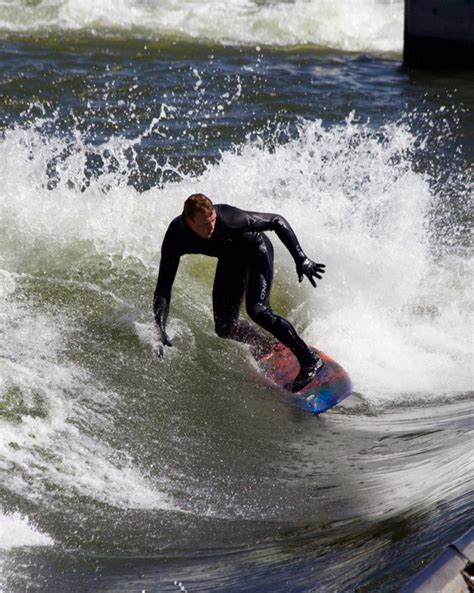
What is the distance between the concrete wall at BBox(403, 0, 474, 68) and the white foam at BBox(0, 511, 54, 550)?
12461 millimetres

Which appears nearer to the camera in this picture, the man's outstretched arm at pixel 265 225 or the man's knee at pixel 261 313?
the man's outstretched arm at pixel 265 225

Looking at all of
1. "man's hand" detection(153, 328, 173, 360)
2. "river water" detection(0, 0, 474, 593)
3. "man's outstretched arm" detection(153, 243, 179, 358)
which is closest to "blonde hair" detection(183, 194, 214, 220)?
"man's outstretched arm" detection(153, 243, 179, 358)

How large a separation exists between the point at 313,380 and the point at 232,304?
2.88ft

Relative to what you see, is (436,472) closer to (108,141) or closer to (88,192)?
(88,192)

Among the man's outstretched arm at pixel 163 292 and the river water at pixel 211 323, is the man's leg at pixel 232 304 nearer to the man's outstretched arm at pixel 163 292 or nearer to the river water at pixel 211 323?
the river water at pixel 211 323

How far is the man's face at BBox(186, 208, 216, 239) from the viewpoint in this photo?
6146 mm

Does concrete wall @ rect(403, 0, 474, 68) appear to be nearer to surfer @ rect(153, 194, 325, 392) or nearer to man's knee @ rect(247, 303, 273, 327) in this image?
surfer @ rect(153, 194, 325, 392)

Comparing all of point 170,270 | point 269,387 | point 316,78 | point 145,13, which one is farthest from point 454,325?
point 145,13

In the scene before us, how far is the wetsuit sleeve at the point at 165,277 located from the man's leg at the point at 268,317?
0.62m

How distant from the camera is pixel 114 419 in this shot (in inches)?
251

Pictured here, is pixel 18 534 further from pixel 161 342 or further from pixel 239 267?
pixel 239 267

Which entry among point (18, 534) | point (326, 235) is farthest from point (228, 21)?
point (18, 534)

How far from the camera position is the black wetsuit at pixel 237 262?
6.66 meters

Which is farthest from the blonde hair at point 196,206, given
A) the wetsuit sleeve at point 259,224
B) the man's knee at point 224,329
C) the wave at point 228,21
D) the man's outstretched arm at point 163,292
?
the wave at point 228,21
